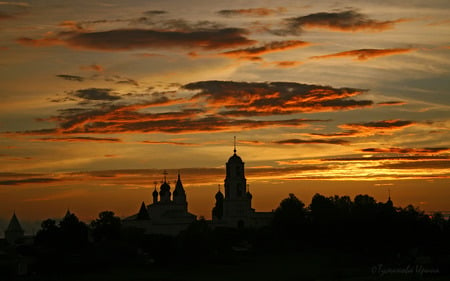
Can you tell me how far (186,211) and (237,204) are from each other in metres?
13.4

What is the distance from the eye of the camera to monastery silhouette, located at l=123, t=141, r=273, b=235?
16300 cm

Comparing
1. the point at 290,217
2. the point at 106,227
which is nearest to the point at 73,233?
the point at 106,227

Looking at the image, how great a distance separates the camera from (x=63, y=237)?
117m

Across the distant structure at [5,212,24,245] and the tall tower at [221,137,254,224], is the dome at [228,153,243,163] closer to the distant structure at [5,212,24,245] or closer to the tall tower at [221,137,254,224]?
the tall tower at [221,137,254,224]

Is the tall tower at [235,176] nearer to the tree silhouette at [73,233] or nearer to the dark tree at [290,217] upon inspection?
the dark tree at [290,217]

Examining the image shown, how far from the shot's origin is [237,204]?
551ft

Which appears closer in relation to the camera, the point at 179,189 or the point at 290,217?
the point at 290,217

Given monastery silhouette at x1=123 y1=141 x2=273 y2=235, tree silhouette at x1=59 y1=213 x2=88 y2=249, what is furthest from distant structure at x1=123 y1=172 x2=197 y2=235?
tree silhouette at x1=59 y1=213 x2=88 y2=249

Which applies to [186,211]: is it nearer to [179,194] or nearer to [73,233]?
[179,194]

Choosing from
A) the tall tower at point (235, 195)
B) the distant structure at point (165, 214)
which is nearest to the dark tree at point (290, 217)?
the tall tower at point (235, 195)

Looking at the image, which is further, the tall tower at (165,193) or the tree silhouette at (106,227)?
the tall tower at (165,193)

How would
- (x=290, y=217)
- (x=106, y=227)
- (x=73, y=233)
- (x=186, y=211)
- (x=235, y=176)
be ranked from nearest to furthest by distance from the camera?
(x=73, y=233)
(x=106, y=227)
(x=290, y=217)
(x=235, y=176)
(x=186, y=211)

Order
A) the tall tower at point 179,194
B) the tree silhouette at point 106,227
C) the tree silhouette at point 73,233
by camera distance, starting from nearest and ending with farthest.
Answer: the tree silhouette at point 73,233
the tree silhouette at point 106,227
the tall tower at point 179,194

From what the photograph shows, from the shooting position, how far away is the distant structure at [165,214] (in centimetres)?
16662
